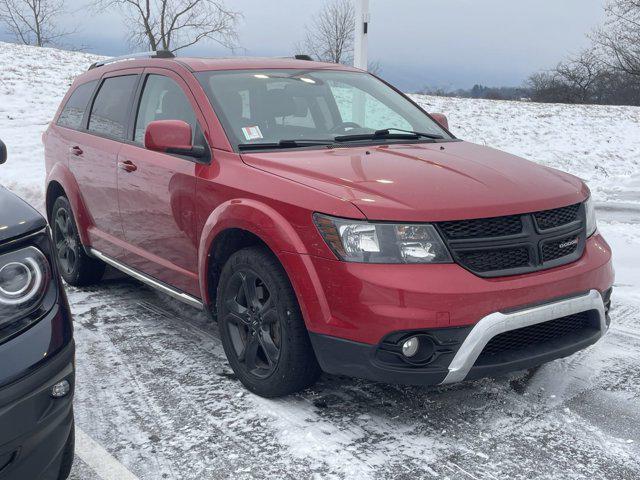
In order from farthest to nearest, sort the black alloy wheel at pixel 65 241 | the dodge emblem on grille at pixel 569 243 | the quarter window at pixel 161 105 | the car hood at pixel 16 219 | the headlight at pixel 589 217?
the black alloy wheel at pixel 65 241 < the quarter window at pixel 161 105 < the headlight at pixel 589 217 < the dodge emblem on grille at pixel 569 243 < the car hood at pixel 16 219

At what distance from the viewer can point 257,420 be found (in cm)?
332

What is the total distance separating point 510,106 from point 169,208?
693 inches

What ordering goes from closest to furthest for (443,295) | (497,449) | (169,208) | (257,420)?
(443,295) < (497,449) < (257,420) < (169,208)

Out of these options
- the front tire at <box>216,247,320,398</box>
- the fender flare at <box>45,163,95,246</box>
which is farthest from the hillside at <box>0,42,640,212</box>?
the front tire at <box>216,247,320,398</box>

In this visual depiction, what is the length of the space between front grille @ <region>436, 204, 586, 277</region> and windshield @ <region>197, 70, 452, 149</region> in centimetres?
122

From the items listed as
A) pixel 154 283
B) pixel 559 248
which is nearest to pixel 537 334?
pixel 559 248

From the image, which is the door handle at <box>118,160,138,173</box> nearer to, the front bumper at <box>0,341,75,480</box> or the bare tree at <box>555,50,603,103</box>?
the front bumper at <box>0,341,75,480</box>

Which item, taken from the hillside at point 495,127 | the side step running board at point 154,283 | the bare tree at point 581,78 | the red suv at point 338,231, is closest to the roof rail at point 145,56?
the red suv at point 338,231

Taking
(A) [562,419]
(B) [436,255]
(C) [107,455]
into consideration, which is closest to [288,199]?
(B) [436,255]

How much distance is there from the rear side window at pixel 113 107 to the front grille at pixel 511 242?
2689 millimetres

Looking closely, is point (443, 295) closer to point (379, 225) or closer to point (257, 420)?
point (379, 225)

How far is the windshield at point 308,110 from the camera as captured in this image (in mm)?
3961

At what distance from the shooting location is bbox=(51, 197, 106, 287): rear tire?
551cm

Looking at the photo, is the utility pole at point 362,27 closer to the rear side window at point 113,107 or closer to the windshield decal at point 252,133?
the rear side window at point 113,107
